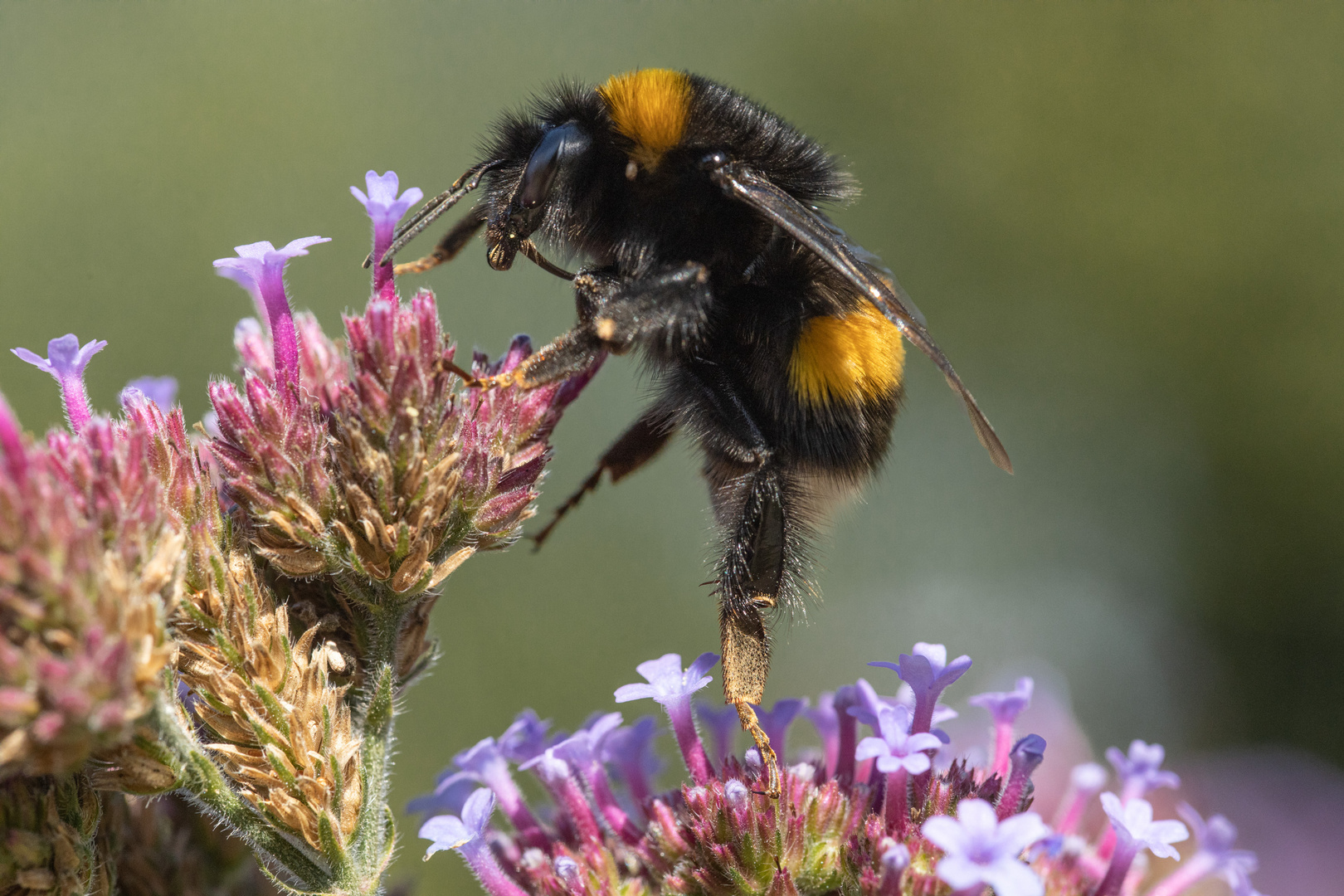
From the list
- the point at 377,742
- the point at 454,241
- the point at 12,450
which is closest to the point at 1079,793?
the point at 377,742

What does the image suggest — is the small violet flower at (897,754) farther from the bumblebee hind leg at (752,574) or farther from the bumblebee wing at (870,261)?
the bumblebee wing at (870,261)

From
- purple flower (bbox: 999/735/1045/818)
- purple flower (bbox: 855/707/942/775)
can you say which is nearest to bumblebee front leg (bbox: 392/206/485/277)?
purple flower (bbox: 855/707/942/775)

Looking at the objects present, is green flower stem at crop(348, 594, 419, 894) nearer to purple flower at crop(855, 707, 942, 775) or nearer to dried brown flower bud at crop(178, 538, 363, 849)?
dried brown flower bud at crop(178, 538, 363, 849)

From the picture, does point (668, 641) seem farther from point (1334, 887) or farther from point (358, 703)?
point (358, 703)

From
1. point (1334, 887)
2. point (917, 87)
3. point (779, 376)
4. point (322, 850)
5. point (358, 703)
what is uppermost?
point (917, 87)

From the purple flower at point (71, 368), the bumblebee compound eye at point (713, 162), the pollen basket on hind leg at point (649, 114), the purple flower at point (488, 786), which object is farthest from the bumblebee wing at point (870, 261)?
the purple flower at point (71, 368)

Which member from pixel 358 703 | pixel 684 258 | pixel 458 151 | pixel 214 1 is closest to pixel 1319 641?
pixel 684 258
